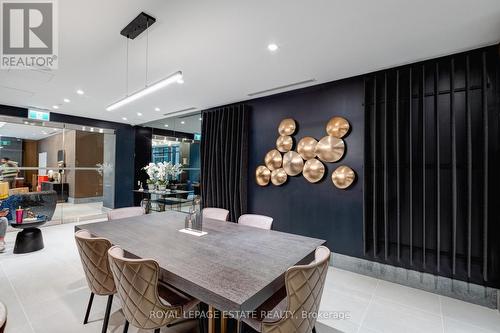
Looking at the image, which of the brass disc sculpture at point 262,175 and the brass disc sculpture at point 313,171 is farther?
the brass disc sculpture at point 262,175

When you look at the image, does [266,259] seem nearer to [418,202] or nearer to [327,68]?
[418,202]

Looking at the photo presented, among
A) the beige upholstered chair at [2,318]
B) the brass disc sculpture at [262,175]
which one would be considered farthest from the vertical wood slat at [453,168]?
the beige upholstered chair at [2,318]

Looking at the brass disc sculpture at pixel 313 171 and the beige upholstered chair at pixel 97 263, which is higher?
the brass disc sculpture at pixel 313 171

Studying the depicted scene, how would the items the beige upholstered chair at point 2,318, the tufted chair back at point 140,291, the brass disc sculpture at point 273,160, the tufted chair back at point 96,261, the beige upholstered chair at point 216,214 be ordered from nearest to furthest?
the beige upholstered chair at point 2,318 → the tufted chair back at point 140,291 → the tufted chair back at point 96,261 → the beige upholstered chair at point 216,214 → the brass disc sculpture at point 273,160

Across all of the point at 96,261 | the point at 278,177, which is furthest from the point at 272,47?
the point at 96,261

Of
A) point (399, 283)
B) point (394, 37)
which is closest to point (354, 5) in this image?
point (394, 37)

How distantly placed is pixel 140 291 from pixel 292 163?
292cm

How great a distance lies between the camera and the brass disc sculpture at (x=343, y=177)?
3.25 m

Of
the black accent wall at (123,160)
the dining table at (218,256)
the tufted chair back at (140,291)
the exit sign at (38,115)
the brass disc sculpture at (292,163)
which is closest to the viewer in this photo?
the dining table at (218,256)

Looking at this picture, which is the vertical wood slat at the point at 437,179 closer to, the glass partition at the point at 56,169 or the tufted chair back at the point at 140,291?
the tufted chair back at the point at 140,291

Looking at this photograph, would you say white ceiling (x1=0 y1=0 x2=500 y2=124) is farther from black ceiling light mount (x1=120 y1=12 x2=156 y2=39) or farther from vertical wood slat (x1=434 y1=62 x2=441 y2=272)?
vertical wood slat (x1=434 y1=62 x2=441 y2=272)

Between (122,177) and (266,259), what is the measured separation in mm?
6795

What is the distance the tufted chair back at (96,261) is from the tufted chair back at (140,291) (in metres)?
0.40

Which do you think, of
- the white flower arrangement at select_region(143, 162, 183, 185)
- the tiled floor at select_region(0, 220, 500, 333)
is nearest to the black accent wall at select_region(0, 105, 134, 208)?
the white flower arrangement at select_region(143, 162, 183, 185)
